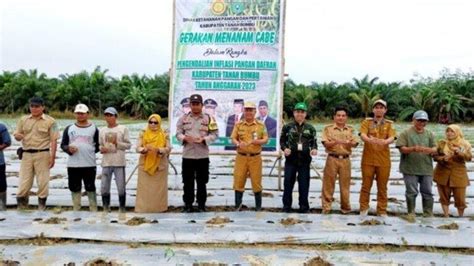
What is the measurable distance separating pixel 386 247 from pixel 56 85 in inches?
898

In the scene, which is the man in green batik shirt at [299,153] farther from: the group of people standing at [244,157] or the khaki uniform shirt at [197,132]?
the khaki uniform shirt at [197,132]

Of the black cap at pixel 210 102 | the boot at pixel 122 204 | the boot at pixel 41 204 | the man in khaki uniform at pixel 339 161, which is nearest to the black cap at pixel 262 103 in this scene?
the black cap at pixel 210 102

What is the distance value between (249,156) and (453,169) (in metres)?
2.11

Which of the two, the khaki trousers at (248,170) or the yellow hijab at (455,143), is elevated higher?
the yellow hijab at (455,143)

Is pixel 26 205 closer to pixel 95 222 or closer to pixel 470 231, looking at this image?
pixel 95 222

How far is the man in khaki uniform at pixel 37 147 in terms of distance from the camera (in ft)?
17.4

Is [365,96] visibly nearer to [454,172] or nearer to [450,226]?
[454,172]

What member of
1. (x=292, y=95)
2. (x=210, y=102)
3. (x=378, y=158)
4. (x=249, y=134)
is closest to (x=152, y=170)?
(x=249, y=134)

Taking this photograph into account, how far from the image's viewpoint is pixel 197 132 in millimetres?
5422

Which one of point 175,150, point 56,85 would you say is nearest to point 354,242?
point 175,150

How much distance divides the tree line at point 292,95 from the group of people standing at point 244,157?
56.0ft

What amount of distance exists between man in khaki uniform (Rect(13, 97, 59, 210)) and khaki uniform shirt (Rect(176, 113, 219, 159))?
1336 millimetres

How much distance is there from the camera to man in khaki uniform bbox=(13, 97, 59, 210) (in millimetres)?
5289

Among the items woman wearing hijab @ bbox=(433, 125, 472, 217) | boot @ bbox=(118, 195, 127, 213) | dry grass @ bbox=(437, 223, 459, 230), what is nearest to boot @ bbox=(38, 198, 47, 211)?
boot @ bbox=(118, 195, 127, 213)
